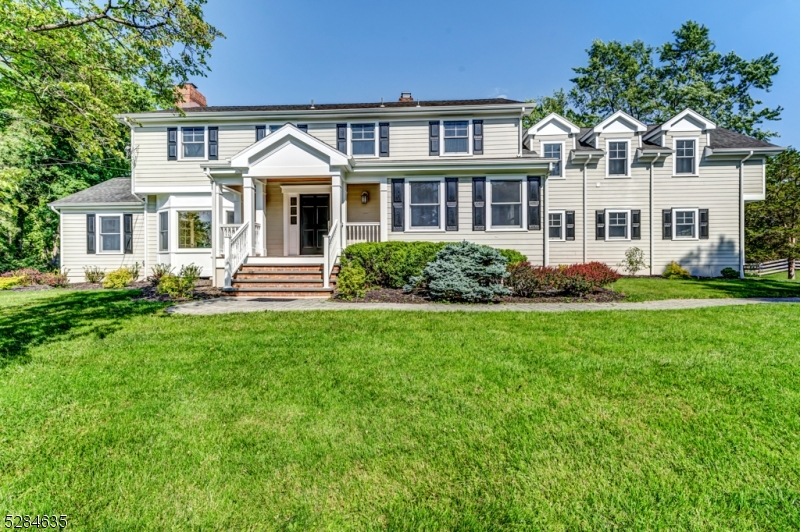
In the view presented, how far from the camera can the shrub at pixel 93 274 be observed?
44.9 feet

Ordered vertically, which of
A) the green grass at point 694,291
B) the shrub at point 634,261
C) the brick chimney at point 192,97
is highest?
the brick chimney at point 192,97

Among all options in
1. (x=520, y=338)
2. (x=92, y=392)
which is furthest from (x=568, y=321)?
(x=92, y=392)

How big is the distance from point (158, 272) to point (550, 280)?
13.1 m

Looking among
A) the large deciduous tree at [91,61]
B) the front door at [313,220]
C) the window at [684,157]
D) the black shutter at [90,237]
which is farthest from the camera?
the window at [684,157]

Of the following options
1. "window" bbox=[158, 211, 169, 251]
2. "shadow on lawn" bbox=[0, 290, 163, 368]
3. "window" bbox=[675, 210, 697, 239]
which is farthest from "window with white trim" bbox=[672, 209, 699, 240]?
"window" bbox=[158, 211, 169, 251]

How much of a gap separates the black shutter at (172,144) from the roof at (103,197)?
7.29 ft

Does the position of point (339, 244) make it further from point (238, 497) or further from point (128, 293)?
point (238, 497)

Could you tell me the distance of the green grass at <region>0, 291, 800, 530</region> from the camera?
82.6 inches

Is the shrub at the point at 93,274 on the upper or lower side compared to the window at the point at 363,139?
lower

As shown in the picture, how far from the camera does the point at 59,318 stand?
6.80 meters

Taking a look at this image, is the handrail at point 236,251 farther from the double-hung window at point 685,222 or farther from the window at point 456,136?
the double-hung window at point 685,222

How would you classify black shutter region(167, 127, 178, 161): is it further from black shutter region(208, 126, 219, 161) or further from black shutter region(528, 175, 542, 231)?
black shutter region(528, 175, 542, 231)

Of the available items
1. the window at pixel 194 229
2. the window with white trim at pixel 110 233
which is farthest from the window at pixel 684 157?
the window with white trim at pixel 110 233

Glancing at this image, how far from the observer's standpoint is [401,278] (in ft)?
33.8
